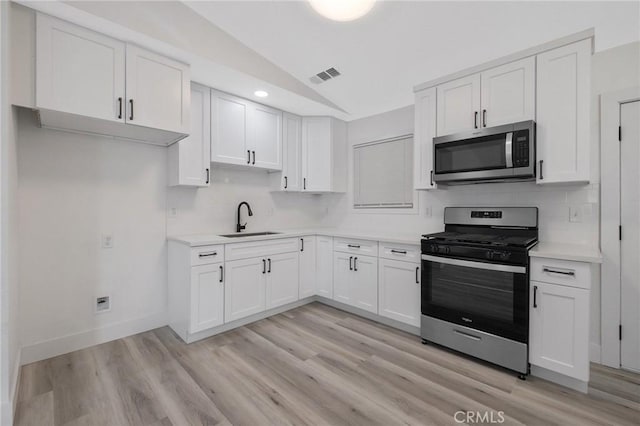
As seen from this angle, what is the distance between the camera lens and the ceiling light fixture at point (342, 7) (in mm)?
2062

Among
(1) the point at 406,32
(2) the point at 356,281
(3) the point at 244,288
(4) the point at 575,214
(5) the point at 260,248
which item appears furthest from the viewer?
(2) the point at 356,281

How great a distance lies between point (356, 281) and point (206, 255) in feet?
5.38

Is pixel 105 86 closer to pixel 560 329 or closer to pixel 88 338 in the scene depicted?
pixel 88 338

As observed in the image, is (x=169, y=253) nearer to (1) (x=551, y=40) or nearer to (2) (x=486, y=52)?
(2) (x=486, y=52)

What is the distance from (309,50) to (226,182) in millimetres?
1744

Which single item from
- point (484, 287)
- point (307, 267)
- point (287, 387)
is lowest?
point (287, 387)

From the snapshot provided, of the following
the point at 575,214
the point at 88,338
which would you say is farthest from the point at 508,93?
the point at 88,338

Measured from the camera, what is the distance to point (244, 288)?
299 cm

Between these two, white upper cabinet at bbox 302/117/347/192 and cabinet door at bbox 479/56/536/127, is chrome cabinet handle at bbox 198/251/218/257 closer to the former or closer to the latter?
white upper cabinet at bbox 302/117/347/192

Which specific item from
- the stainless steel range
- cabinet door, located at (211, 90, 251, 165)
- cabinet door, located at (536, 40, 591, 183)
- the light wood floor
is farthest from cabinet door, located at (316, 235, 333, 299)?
cabinet door, located at (536, 40, 591, 183)

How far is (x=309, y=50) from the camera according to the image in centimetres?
283

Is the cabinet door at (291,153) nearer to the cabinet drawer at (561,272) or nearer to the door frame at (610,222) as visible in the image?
the cabinet drawer at (561,272)

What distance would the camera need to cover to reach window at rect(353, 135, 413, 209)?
3611 millimetres

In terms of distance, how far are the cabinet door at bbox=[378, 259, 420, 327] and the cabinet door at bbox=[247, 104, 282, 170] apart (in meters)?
1.83
